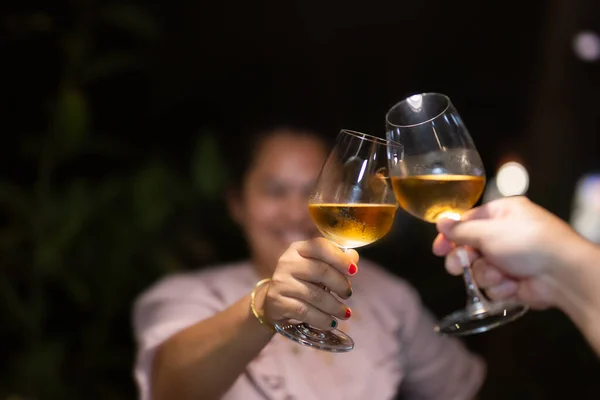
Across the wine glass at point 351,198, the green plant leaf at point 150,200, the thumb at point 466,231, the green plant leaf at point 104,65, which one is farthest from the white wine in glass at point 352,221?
the green plant leaf at point 104,65

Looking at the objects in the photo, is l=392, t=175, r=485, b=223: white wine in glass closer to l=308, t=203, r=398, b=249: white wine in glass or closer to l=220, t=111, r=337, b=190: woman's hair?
l=308, t=203, r=398, b=249: white wine in glass

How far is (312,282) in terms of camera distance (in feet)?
2.46

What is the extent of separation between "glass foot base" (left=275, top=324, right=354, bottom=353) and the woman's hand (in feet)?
0.09

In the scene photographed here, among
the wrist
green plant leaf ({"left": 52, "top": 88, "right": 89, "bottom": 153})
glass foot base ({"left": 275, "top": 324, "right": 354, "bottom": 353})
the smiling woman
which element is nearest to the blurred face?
the smiling woman

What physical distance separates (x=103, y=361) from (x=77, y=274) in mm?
264

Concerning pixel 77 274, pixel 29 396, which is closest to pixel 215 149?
pixel 77 274

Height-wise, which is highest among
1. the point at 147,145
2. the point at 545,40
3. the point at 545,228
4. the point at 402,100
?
the point at 545,40

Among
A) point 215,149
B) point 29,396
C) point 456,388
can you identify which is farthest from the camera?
point 215,149

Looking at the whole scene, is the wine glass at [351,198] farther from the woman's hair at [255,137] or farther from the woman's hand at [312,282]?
the woman's hair at [255,137]

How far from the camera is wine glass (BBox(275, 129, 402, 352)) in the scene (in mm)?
750

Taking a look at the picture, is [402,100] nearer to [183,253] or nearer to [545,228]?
[545,228]

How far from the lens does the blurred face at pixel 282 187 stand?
44.5 inches

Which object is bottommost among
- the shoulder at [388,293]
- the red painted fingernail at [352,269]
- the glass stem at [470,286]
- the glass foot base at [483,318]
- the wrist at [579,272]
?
the shoulder at [388,293]

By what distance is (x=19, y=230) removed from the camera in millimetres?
1735
